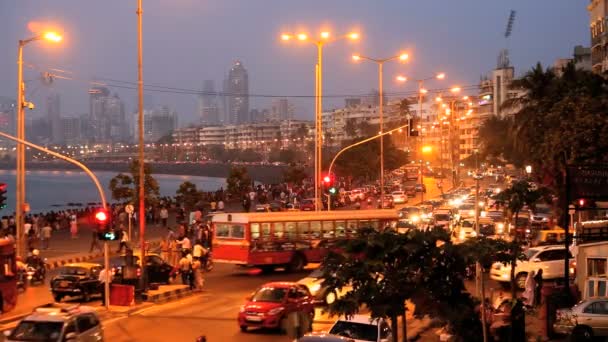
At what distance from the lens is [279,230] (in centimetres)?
3039

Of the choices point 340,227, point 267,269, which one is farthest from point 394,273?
point 267,269

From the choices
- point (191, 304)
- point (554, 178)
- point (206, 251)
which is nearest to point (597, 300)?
point (191, 304)

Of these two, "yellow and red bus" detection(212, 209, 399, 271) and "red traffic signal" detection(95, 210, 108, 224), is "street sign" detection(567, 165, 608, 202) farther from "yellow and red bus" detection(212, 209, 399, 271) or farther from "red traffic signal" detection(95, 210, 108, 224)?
"red traffic signal" detection(95, 210, 108, 224)

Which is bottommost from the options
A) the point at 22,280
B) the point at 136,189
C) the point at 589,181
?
the point at 22,280

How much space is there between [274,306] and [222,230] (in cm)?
1118

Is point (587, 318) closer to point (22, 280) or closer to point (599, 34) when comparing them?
point (22, 280)

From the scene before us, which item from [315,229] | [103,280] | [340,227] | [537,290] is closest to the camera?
[537,290]

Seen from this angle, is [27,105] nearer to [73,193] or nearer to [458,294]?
[458,294]

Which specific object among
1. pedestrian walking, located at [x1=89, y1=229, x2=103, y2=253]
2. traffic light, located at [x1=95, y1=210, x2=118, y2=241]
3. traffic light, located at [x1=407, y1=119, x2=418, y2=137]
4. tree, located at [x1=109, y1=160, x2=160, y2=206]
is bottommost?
pedestrian walking, located at [x1=89, y1=229, x2=103, y2=253]

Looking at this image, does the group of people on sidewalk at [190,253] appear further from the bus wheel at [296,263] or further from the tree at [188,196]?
the tree at [188,196]

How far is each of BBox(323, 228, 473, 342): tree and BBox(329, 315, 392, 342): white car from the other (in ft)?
12.5

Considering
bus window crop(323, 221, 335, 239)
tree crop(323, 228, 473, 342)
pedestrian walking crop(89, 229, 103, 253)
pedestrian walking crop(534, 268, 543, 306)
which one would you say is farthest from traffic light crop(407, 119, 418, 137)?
tree crop(323, 228, 473, 342)

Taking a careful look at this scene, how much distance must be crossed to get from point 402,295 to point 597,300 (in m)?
8.37

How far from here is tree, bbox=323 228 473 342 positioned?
37.7ft
